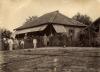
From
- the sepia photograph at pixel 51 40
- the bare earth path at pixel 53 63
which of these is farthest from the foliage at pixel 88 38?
the bare earth path at pixel 53 63

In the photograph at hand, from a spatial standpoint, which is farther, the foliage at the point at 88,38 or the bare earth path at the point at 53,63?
the foliage at the point at 88,38

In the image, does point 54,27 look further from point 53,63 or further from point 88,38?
point 53,63

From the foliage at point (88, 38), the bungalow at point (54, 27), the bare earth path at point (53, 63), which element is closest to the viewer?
the bare earth path at point (53, 63)

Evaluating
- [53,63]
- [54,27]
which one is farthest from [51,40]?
[53,63]

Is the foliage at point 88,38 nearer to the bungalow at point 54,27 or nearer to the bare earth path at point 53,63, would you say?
the bungalow at point 54,27

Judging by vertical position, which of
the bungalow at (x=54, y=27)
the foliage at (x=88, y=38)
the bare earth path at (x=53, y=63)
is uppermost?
the bungalow at (x=54, y=27)

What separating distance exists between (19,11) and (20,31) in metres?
11.3

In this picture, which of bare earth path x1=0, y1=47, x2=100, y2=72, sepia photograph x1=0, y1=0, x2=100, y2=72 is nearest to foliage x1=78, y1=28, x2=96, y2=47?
sepia photograph x1=0, y1=0, x2=100, y2=72

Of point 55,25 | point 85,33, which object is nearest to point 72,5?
point 85,33

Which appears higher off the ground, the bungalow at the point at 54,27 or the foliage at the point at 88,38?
the bungalow at the point at 54,27

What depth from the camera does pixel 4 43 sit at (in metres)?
12.0

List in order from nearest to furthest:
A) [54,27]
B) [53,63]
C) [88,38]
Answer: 1. [53,63]
2. [88,38]
3. [54,27]

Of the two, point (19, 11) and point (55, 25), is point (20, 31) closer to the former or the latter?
point (55, 25)

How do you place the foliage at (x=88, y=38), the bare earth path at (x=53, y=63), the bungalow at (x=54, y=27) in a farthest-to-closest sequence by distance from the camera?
the bungalow at (x=54, y=27)
the foliage at (x=88, y=38)
the bare earth path at (x=53, y=63)
